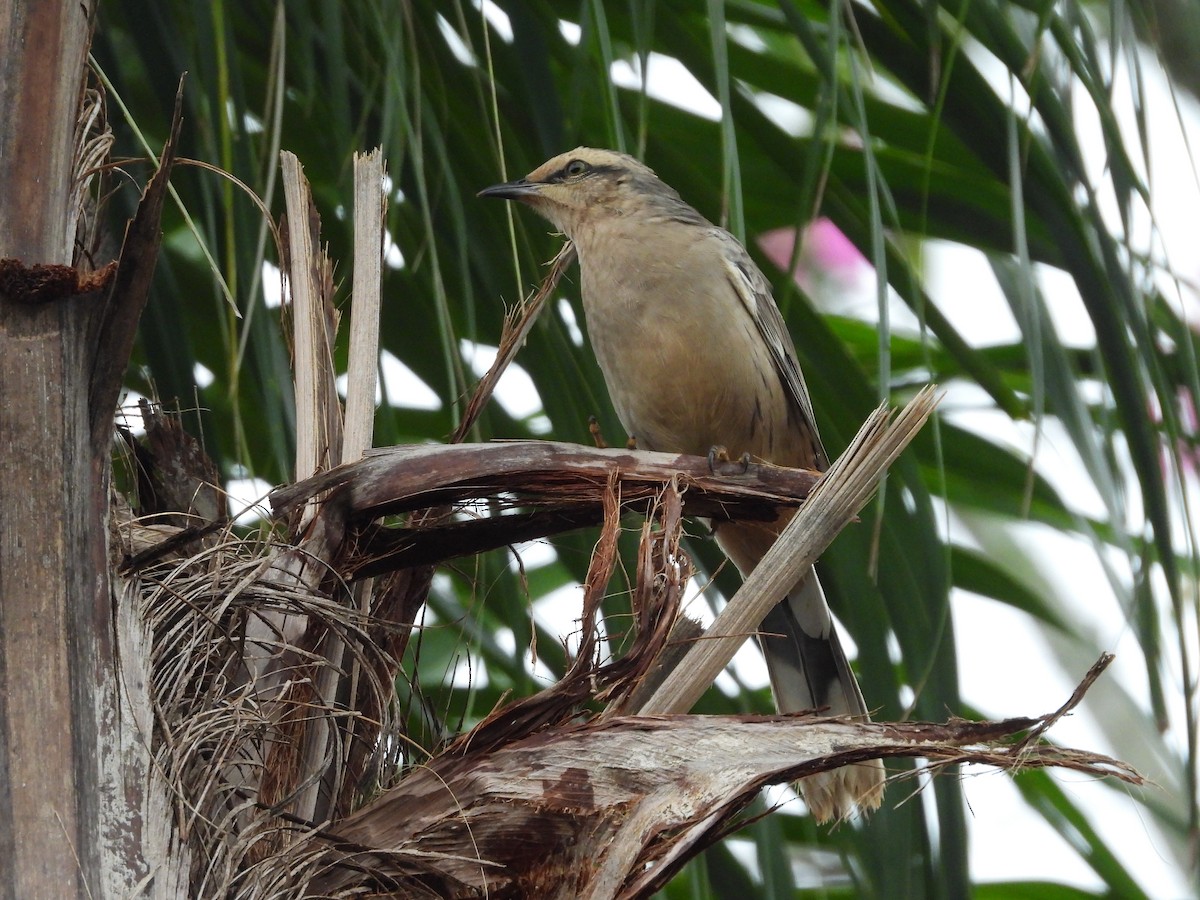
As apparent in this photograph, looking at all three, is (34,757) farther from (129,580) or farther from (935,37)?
(935,37)

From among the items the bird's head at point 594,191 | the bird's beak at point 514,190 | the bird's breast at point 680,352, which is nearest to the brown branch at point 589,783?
the bird's beak at point 514,190

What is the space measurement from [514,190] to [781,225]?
3.50 feet

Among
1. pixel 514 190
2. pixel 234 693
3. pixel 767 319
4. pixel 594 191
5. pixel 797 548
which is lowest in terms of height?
pixel 234 693

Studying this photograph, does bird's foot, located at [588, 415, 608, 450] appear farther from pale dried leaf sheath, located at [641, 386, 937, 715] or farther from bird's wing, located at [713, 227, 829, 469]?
bird's wing, located at [713, 227, 829, 469]

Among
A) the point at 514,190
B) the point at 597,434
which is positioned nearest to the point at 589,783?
the point at 597,434

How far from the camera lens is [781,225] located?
4.58 m

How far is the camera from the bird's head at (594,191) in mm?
4395

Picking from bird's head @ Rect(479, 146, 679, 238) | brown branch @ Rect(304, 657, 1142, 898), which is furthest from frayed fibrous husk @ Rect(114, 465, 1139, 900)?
bird's head @ Rect(479, 146, 679, 238)

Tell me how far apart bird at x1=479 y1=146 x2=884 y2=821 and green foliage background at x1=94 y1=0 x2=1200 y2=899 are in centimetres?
17

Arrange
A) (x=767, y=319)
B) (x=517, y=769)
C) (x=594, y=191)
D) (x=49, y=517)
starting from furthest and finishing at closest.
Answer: (x=594, y=191) < (x=767, y=319) < (x=517, y=769) < (x=49, y=517)

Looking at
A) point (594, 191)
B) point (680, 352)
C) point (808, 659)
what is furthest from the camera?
point (594, 191)

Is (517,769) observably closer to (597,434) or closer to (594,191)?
(597,434)

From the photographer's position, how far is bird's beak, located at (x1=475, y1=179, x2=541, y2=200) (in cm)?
347

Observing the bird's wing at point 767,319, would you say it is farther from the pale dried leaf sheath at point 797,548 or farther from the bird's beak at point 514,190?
the pale dried leaf sheath at point 797,548
